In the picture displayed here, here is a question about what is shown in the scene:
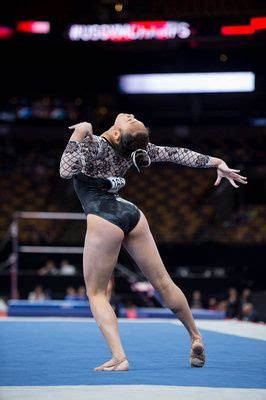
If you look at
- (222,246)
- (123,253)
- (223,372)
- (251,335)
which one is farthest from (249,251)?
(223,372)

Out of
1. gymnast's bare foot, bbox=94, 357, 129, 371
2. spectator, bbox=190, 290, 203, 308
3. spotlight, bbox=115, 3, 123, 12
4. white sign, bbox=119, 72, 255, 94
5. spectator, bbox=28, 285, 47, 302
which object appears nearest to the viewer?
gymnast's bare foot, bbox=94, 357, 129, 371

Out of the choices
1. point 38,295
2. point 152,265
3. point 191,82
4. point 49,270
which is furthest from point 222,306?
point 152,265

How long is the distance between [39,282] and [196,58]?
8.24m

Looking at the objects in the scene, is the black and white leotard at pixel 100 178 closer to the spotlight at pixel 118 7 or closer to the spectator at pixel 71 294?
the spectator at pixel 71 294

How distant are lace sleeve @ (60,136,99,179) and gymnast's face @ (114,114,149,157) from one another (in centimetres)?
13

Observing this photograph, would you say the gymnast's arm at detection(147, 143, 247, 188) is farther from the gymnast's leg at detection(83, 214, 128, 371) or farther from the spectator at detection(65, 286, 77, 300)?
the spectator at detection(65, 286, 77, 300)

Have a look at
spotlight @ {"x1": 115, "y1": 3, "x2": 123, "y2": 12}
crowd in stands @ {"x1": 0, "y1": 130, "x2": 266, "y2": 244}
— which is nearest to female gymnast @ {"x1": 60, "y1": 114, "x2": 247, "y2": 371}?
crowd in stands @ {"x1": 0, "y1": 130, "x2": 266, "y2": 244}

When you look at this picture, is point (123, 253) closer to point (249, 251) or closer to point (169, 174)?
point (249, 251)

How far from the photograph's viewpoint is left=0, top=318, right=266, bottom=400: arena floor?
9.15ft

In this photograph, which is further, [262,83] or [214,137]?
[214,137]

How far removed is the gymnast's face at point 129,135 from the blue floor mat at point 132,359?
1.13m

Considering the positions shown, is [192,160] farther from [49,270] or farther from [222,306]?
[49,270]

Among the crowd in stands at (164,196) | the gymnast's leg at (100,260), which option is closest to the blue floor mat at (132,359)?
the gymnast's leg at (100,260)

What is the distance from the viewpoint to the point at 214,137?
864 inches
